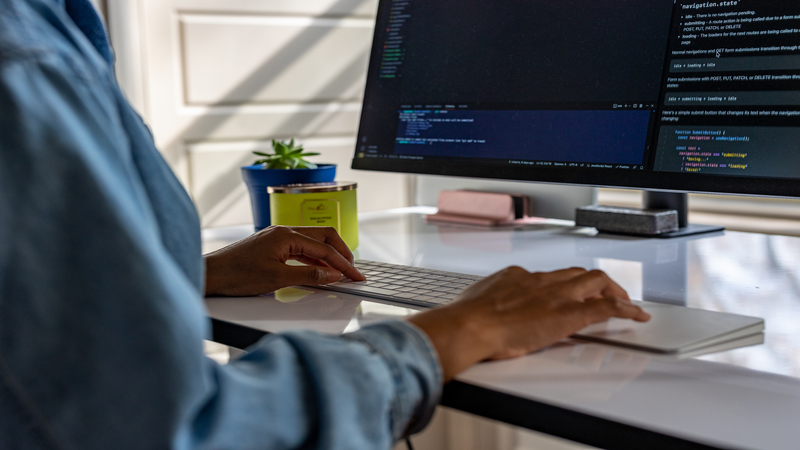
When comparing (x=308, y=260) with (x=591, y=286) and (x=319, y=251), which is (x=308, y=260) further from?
(x=591, y=286)

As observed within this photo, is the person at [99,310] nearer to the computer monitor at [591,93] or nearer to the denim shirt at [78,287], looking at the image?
the denim shirt at [78,287]

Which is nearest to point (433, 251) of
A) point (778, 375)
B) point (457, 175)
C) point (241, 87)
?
point (457, 175)

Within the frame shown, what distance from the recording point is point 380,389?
0.49m

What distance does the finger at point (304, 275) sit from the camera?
2.85ft

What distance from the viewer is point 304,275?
2.87 feet

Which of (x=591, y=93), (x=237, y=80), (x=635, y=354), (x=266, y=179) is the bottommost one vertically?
(x=635, y=354)

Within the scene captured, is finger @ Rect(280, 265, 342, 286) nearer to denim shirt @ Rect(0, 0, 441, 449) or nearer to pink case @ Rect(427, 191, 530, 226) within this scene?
denim shirt @ Rect(0, 0, 441, 449)

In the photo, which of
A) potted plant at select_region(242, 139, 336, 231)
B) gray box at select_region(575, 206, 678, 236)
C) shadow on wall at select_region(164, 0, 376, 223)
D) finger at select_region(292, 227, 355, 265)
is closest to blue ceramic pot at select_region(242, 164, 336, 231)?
potted plant at select_region(242, 139, 336, 231)

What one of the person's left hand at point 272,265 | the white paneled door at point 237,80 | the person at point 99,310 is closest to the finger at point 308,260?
the person's left hand at point 272,265

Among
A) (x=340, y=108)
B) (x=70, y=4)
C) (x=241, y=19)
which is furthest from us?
(x=340, y=108)

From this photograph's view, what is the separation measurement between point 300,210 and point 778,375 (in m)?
0.70

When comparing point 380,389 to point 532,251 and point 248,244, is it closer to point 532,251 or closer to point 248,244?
point 248,244

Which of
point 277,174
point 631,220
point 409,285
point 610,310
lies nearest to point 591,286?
point 610,310

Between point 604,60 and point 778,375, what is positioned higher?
point 604,60
